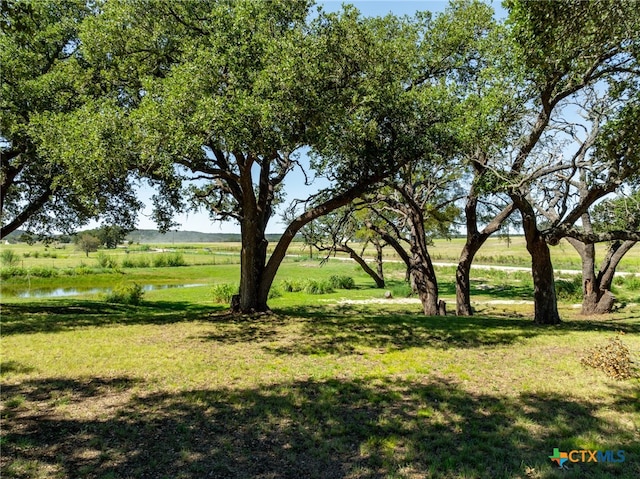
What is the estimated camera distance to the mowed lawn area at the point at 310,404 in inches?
154

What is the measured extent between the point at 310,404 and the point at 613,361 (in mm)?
5349

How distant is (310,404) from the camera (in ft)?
17.7

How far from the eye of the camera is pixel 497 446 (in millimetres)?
4219

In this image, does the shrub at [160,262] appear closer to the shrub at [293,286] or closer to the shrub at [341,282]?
the shrub at [293,286]

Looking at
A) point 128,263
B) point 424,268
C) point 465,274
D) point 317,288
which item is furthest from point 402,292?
point 128,263

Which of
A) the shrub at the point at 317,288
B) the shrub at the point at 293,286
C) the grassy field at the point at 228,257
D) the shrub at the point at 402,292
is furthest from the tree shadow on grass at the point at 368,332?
the shrub at the point at 293,286

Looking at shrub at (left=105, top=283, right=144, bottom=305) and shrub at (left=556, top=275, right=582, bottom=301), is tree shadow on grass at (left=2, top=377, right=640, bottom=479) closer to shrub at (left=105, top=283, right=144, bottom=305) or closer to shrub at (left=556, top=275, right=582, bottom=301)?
shrub at (left=105, top=283, right=144, bottom=305)

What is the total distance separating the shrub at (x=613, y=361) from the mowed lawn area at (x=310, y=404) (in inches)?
5.7

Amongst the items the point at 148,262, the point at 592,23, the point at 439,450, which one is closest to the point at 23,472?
the point at 439,450

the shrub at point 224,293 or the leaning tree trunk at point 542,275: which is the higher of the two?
the leaning tree trunk at point 542,275

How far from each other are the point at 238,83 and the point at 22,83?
7037 mm

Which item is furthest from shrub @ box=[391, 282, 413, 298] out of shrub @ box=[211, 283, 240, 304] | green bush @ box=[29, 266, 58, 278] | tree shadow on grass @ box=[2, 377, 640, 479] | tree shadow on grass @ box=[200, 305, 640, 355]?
green bush @ box=[29, 266, 58, 278]

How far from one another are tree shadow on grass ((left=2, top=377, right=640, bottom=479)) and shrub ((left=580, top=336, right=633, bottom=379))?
1.44 m

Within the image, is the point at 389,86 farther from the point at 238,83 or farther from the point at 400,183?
the point at 400,183
